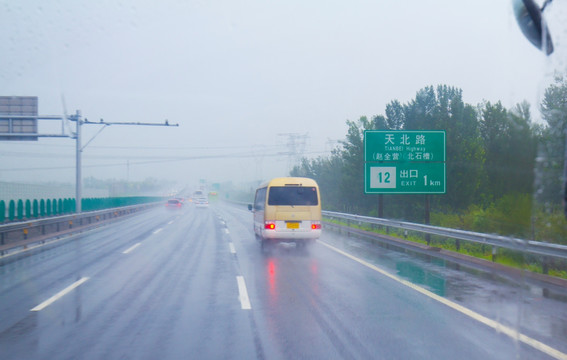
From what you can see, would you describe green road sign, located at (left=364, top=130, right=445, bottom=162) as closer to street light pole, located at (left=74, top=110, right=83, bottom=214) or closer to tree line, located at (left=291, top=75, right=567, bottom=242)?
tree line, located at (left=291, top=75, right=567, bottom=242)

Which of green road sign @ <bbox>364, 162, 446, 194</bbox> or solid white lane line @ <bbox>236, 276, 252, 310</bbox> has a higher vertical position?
green road sign @ <bbox>364, 162, 446, 194</bbox>

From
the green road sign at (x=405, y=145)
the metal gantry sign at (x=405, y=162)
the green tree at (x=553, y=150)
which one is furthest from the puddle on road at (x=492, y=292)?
the green road sign at (x=405, y=145)

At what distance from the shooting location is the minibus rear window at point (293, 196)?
17797 mm

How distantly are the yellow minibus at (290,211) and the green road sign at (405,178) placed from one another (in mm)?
4920

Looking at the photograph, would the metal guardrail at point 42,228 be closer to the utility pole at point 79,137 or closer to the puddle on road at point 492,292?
the utility pole at point 79,137

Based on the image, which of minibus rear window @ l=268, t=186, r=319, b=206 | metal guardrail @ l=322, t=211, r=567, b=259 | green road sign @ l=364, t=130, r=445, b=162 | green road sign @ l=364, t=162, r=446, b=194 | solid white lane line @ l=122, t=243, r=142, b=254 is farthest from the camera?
green road sign @ l=364, t=130, r=445, b=162

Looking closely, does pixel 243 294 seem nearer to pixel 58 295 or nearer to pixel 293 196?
pixel 58 295

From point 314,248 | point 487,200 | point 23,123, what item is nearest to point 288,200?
point 314,248

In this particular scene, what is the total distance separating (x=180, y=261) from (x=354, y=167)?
91.3ft

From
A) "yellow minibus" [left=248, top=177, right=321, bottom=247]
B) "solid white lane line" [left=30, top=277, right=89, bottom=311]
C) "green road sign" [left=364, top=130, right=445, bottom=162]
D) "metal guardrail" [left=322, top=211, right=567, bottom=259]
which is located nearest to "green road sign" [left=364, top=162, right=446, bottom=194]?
"green road sign" [left=364, top=130, right=445, bottom=162]

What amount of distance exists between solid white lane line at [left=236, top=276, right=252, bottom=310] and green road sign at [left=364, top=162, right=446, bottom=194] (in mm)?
12019

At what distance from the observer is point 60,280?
11.0 m

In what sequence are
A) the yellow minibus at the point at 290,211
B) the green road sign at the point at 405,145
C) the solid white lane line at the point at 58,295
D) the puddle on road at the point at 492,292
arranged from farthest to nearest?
the green road sign at the point at 405,145 < the yellow minibus at the point at 290,211 < the solid white lane line at the point at 58,295 < the puddle on road at the point at 492,292

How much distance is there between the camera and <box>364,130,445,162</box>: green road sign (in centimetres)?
2144
